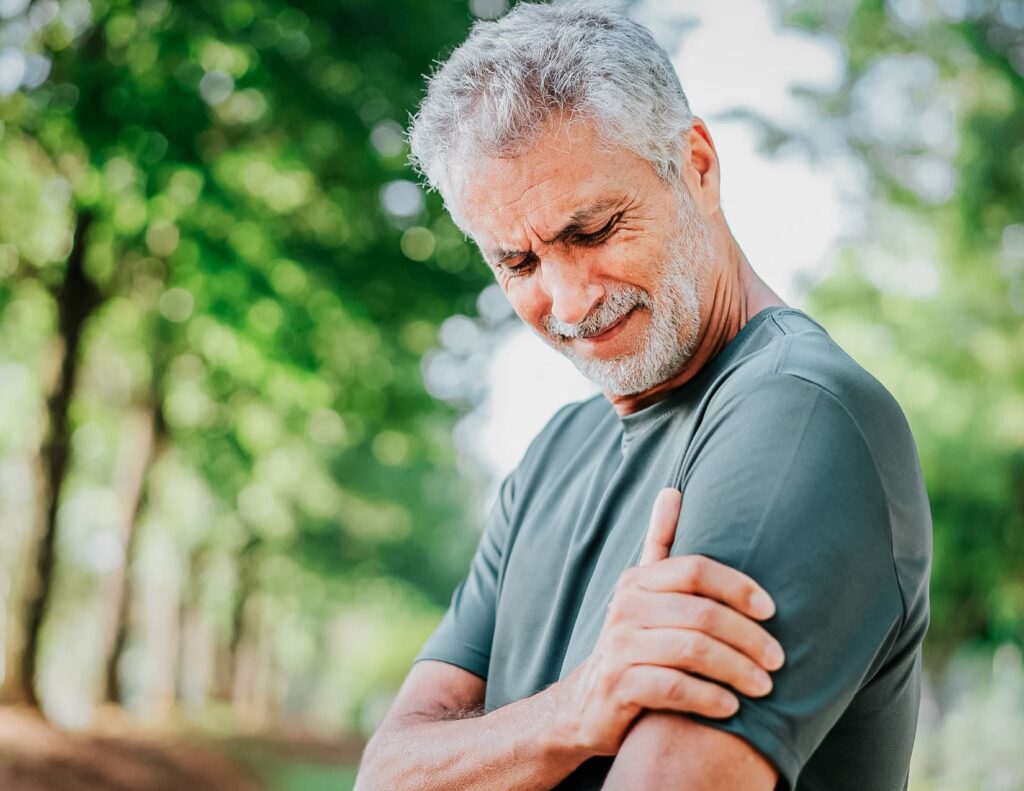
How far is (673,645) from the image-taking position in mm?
1507

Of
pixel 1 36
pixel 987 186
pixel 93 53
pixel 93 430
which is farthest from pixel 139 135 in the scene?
pixel 93 430

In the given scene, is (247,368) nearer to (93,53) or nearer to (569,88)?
(93,53)

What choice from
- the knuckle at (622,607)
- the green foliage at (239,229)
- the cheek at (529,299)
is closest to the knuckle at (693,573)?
the knuckle at (622,607)

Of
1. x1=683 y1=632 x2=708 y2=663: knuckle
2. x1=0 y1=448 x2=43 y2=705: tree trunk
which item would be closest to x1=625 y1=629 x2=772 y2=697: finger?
x1=683 y1=632 x2=708 y2=663: knuckle

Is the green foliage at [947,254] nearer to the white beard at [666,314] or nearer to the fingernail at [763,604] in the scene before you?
the white beard at [666,314]

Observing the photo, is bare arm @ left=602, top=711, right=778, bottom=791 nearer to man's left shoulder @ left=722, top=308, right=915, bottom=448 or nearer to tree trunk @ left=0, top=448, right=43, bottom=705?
man's left shoulder @ left=722, top=308, right=915, bottom=448

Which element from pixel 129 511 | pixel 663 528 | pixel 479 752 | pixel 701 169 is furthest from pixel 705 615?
pixel 129 511

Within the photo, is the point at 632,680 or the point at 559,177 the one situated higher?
the point at 559,177

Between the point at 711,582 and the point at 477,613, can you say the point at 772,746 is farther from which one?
the point at 477,613

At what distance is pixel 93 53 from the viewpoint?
993 centimetres

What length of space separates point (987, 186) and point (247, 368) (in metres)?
9.15

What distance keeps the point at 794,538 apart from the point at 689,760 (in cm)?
32

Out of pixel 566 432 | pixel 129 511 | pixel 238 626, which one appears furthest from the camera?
pixel 238 626

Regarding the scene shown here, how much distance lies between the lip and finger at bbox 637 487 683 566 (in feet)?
1.65
